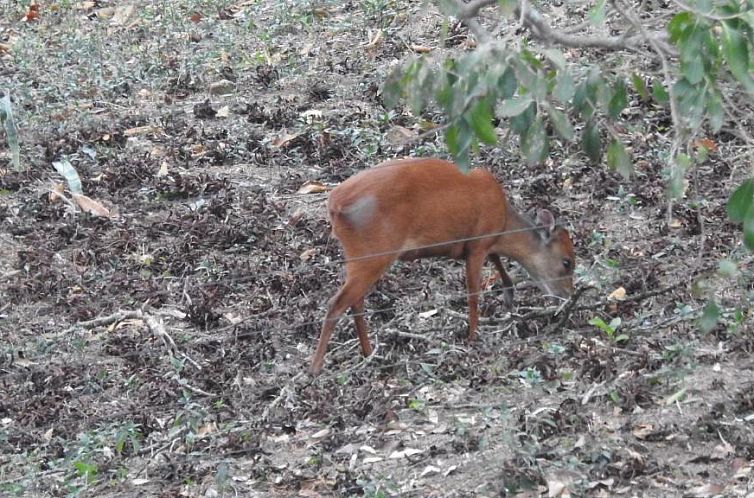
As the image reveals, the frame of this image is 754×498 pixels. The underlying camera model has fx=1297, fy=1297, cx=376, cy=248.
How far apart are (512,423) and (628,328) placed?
1205mm

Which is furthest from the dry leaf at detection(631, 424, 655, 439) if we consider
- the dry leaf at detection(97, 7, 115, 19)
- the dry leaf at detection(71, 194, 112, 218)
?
the dry leaf at detection(97, 7, 115, 19)

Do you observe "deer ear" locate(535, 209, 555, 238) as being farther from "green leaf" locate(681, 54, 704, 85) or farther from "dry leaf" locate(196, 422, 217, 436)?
"green leaf" locate(681, 54, 704, 85)

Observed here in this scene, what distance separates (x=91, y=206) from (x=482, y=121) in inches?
235

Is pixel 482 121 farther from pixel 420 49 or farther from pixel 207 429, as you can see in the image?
pixel 420 49

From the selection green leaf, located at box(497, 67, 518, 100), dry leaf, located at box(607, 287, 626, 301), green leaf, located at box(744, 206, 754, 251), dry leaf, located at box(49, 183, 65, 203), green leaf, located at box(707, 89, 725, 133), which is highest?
green leaf, located at box(497, 67, 518, 100)

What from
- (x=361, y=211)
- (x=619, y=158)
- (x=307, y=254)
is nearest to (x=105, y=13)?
(x=307, y=254)

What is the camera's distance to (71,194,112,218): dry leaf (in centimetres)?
931

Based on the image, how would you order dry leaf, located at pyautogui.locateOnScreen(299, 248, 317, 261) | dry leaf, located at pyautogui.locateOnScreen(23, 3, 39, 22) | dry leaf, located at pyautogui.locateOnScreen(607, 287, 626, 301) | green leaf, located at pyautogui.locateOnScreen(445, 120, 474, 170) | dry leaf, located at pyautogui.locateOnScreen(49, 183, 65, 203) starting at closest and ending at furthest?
green leaf, located at pyautogui.locateOnScreen(445, 120, 474, 170) < dry leaf, located at pyautogui.locateOnScreen(607, 287, 626, 301) < dry leaf, located at pyautogui.locateOnScreen(299, 248, 317, 261) < dry leaf, located at pyautogui.locateOnScreen(49, 183, 65, 203) < dry leaf, located at pyautogui.locateOnScreen(23, 3, 39, 22)

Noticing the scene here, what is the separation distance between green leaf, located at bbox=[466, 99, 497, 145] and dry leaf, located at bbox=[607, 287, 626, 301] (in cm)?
388

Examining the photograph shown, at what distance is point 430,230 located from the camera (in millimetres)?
7352

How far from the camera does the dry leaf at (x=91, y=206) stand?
9.31m

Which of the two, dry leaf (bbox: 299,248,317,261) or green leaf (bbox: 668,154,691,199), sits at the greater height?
green leaf (bbox: 668,154,691,199)

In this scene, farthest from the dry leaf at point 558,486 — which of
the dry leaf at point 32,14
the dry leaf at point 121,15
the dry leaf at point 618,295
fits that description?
the dry leaf at point 32,14

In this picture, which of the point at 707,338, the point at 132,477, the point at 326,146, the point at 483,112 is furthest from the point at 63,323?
the point at 483,112
